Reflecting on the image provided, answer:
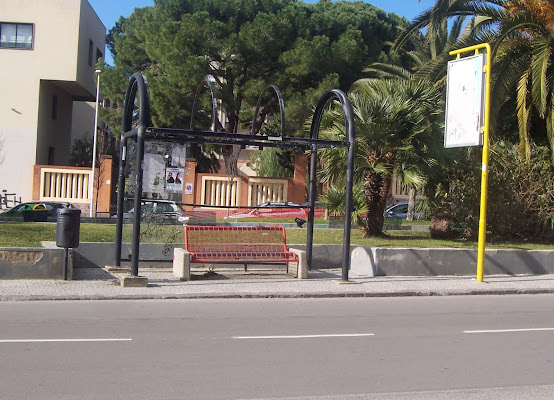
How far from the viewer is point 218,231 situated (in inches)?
550

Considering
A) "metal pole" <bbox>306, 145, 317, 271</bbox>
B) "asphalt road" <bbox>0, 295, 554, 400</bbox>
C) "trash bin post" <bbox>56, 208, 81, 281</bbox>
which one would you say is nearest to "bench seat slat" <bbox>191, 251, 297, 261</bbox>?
"metal pole" <bbox>306, 145, 317, 271</bbox>

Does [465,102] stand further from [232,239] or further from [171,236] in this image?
[171,236]

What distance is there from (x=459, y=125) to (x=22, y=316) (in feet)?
33.9

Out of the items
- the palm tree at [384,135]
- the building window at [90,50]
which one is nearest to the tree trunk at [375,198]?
the palm tree at [384,135]

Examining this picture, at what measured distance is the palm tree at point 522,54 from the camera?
1723 cm

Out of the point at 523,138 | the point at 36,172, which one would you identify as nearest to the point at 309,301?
the point at 523,138

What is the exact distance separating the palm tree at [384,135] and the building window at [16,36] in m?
27.0

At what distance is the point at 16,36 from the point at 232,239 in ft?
101

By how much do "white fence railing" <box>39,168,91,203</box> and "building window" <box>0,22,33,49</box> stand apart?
325 inches

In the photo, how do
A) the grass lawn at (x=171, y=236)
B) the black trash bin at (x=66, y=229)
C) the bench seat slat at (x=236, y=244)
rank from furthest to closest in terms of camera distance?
the grass lawn at (x=171, y=236)
the bench seat slat at (x=236, y=244)
the black trash bin at (x=66, y=229)

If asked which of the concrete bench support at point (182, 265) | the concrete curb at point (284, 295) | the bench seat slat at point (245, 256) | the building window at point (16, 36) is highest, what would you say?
the building window at point (16, 36)

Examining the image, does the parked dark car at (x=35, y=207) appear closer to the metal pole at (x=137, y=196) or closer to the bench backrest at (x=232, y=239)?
the bench backrest at (x=232, y=239)

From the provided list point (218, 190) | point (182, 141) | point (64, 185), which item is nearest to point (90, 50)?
point (64, 185)

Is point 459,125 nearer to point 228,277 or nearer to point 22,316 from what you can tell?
point 228,277
